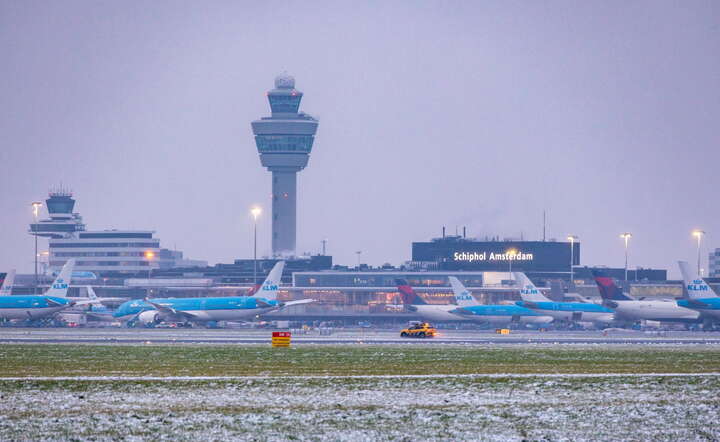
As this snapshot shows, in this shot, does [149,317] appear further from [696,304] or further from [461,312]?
[696,304]

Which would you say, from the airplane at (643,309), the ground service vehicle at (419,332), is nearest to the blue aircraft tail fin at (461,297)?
the airplane at (643,309)

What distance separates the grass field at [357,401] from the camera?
32.7 meters

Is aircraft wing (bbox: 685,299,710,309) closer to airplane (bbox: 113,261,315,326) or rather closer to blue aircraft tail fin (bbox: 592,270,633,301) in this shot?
blue aircraft tail fin (bbox: 592,270,633,301)

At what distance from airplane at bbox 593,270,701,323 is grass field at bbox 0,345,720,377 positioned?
244 feet

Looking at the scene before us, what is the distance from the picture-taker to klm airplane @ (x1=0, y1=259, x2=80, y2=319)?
145 metres

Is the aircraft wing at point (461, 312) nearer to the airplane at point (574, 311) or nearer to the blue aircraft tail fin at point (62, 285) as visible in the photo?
the airplane at point (574, 311)

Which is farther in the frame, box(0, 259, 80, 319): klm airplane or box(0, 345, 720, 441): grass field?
box(0, 259, 80, 319): klm airplane

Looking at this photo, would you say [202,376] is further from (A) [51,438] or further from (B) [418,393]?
(A) [51,438]

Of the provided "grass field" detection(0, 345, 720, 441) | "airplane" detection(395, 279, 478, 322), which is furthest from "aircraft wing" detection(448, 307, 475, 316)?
"grass field" detection(0, 345, 720, 441)

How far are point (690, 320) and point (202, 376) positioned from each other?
11308 centimetres

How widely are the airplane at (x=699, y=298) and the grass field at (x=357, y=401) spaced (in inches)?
2945

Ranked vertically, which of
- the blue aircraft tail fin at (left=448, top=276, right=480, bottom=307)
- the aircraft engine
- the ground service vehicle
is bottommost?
the aircraft engine

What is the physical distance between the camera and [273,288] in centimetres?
14600

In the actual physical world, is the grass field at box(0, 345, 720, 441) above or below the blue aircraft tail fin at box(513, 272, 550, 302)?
below
